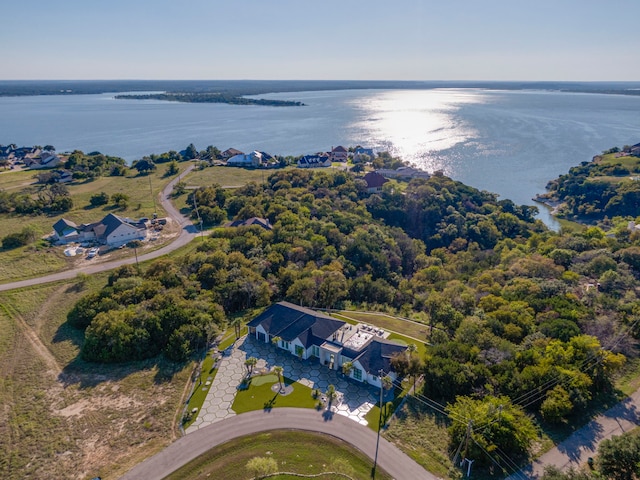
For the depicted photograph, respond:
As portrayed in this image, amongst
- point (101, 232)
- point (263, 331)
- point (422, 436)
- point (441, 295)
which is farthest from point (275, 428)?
point (101, 232)

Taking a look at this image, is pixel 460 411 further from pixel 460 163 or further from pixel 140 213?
pixel 460 163

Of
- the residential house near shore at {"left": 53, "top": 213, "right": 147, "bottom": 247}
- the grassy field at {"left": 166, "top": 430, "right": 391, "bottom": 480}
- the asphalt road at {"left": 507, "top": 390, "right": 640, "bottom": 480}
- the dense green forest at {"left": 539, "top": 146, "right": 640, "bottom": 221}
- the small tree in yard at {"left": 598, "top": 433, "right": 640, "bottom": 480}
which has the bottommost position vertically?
the dense green forest at {"left": 539, "top": 146, "right": 640, "bottom": 221}

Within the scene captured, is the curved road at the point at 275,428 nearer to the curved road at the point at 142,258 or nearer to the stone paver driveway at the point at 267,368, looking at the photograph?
the stone paver driveway at the point at 267,368

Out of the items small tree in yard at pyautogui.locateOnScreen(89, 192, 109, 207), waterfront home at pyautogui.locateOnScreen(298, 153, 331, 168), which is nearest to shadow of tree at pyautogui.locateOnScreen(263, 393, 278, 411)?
small tree in yard at pyautogui.locateOnScreen(89, 192, 109, 207)

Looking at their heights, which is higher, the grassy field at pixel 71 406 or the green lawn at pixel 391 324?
the grassy field at pixel 71 406

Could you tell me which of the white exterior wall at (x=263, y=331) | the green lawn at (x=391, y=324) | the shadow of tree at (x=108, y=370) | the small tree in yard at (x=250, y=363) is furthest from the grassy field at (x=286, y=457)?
the green lawn at (x=391, y=324)

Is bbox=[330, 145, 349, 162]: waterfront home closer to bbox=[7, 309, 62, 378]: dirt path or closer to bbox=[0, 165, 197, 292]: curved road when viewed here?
bbox=[0, 165, 197, 292]: curved road
